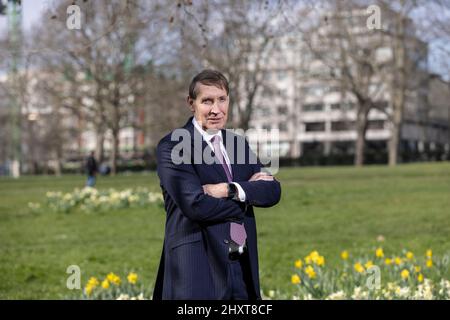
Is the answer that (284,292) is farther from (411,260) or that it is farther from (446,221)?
(446,221)

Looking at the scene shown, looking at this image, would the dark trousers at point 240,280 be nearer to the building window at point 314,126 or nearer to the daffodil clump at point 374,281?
the daffodil clump at point 374,281

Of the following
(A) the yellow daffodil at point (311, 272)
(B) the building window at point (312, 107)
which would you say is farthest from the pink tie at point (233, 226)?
(B) the building window at point (312, 107)

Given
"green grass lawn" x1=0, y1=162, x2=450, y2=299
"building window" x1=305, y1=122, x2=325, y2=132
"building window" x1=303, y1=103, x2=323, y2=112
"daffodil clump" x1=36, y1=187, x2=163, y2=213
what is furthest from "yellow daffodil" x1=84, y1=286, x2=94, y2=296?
"building window" x1=305, y1=122, x2=325, y2=132

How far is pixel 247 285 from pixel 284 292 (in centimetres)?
374

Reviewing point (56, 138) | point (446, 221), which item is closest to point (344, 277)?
point (446, 221)

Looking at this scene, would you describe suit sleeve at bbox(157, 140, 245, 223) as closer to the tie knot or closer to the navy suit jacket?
the navy suit jacket

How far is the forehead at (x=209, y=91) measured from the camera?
294 cm

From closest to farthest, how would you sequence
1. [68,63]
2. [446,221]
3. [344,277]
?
1. [344,277]
2. [446,221]
3. [68,63]

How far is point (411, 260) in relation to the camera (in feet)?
22.5

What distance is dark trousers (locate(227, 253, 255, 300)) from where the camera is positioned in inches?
113

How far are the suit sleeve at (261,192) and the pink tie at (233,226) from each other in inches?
4.0

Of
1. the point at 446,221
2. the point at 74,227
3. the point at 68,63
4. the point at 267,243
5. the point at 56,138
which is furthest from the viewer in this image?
the point at 56,138
